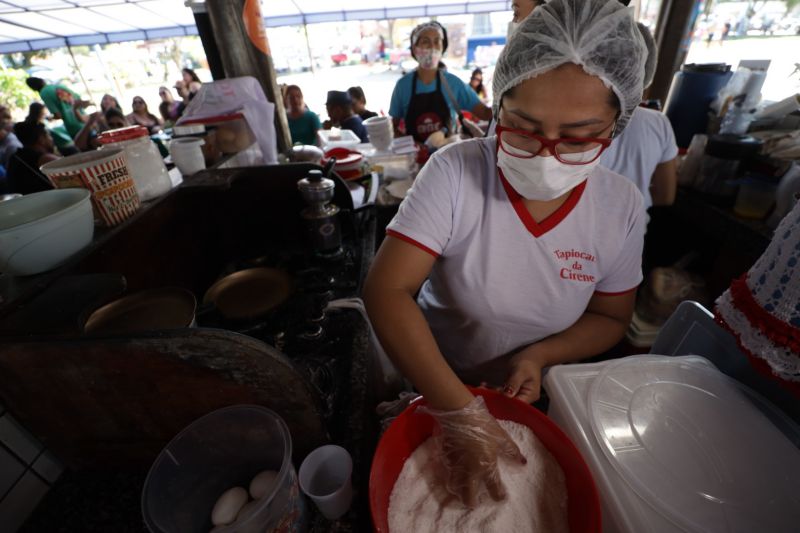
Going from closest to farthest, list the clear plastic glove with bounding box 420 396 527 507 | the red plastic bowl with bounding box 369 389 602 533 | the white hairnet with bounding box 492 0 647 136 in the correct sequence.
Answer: the red plastic bowl with bounding box 369 389 602 533 → the clear plastic glove with bounding box 420 396 527 507 → the white hairnet with bounding box 492 0 647 136

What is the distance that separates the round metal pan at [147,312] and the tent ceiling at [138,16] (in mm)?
7287

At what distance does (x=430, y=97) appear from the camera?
3.68m

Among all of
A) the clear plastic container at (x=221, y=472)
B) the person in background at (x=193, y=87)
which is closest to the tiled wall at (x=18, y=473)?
the clear plastic container at (x=221, y=472)

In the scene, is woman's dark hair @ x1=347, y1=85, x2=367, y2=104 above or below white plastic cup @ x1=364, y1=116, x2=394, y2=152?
above

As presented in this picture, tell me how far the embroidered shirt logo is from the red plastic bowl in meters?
0.45

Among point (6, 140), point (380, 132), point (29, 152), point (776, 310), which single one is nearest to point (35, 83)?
point (6, 140)

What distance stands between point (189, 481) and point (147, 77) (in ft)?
52.2

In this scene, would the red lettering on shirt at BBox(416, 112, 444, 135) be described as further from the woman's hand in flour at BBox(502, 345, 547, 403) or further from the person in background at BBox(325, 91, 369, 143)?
the woman's hand in flour at BBox(502, 345, 547, 403)

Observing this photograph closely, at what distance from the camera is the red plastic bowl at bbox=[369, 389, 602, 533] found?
2.32 ft

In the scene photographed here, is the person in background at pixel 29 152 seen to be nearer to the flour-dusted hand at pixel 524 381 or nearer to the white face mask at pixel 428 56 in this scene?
the white face mask at pixel 428 56

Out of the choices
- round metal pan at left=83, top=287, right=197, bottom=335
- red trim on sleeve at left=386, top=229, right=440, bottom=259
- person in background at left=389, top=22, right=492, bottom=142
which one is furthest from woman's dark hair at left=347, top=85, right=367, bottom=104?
red trim on sleeve at left=386, top=229, right=440, bottom=259

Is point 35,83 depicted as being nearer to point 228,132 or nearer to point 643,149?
point 228,132

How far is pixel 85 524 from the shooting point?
915mm

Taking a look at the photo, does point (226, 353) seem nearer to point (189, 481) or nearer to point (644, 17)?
point (189, 481)
